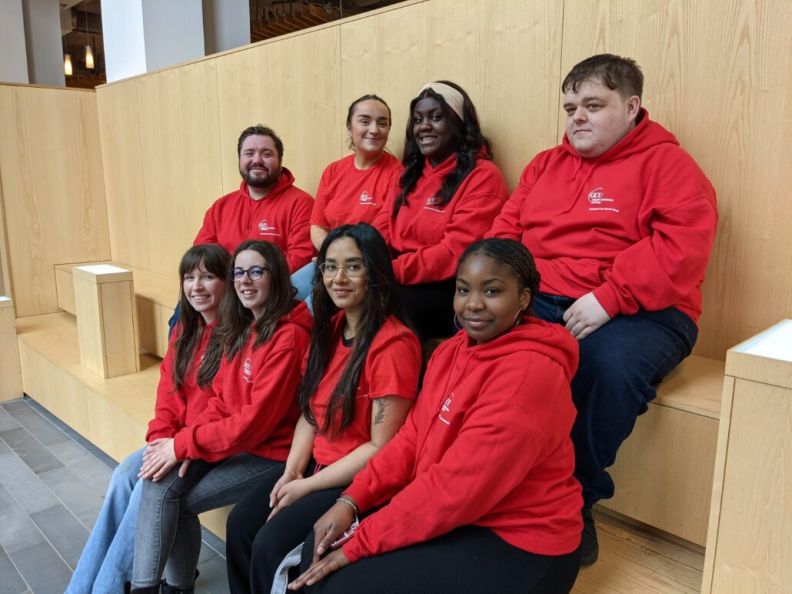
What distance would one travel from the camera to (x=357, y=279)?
1.61 meters

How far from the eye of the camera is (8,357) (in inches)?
148

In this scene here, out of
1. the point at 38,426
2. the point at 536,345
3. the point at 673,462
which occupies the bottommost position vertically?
the point at 38,426

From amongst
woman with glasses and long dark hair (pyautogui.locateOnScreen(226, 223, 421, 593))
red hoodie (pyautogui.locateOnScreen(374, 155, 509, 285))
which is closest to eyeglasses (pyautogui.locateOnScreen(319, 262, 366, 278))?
woman with glasses and long dark hair (pyautogui.locateOnScreen(226, 223, 421, 593))

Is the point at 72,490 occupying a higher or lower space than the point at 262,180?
lower

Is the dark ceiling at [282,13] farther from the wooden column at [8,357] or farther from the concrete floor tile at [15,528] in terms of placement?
the concrete floor tile at [15,528]

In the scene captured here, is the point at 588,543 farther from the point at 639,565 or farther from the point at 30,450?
the point at 30,450

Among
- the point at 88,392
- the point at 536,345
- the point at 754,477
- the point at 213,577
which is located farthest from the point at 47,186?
the point at 754,477

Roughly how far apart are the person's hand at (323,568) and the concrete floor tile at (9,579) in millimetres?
1320

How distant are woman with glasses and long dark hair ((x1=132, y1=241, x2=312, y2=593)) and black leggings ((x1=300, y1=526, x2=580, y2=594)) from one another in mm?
618

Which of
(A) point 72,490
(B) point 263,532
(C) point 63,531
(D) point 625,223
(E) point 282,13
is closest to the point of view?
(B) point 263,532

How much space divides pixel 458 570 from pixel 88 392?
2.41 metres

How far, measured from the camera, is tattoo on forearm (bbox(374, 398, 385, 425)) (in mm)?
1533

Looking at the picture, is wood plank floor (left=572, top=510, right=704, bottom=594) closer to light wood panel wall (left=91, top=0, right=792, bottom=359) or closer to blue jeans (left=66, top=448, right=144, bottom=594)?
light wood panel wall (left=91, top=0, right=792, bottom=359)

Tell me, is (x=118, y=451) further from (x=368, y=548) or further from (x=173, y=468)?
(x=368, y=548)
